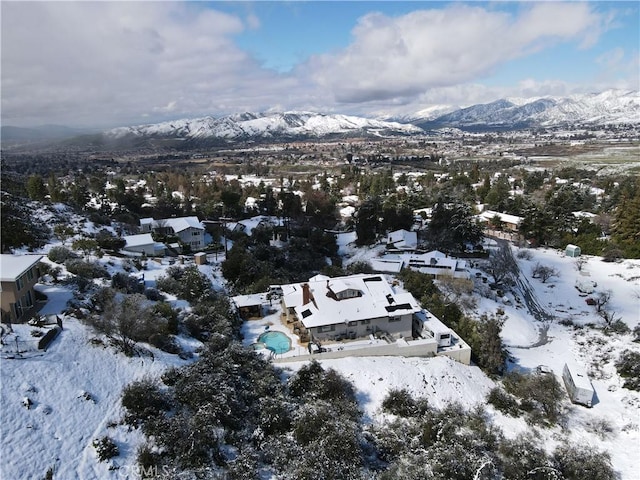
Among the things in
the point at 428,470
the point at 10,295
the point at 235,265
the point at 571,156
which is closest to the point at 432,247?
the point at 235,265

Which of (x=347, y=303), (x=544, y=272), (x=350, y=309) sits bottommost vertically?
(x=544, y=272)

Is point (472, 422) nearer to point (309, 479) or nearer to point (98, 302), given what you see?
point (309, 479)

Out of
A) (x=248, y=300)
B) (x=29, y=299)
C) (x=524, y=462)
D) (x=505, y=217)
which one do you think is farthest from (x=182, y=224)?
(x=505, y=217)

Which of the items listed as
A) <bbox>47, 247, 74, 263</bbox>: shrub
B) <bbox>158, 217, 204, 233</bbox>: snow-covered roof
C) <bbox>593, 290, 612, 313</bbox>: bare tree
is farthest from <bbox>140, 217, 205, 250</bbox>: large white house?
<bbox>593, 290, 612, 313</bbox>: bare tree

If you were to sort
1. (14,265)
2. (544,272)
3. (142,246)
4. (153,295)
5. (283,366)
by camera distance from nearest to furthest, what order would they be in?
(14,265) → (283,366) → (153,295) → (142,246) → (544,272)

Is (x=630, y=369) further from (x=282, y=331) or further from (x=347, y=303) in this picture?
(x=282, y=331)

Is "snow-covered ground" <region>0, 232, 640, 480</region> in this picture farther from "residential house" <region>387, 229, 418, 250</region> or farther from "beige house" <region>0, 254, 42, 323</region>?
"residential house" <region>387, 229, 418, 250</region>
